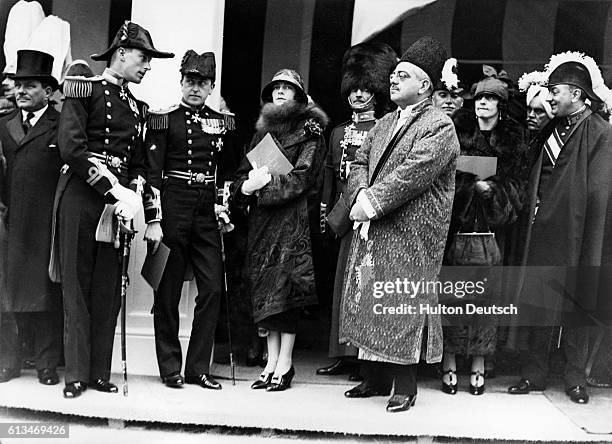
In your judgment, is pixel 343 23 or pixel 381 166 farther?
pixel 343 23

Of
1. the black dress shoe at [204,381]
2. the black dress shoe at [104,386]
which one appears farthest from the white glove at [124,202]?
the black dress shoe at [204,381]

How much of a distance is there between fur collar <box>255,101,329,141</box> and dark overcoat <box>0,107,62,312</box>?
129 cm

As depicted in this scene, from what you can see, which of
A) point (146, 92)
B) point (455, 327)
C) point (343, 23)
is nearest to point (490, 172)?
point (455, 327)

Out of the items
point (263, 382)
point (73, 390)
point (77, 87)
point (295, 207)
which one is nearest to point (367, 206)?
point (295, 207)

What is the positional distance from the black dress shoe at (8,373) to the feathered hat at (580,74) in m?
3.67

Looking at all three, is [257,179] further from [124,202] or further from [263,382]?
[263,382]

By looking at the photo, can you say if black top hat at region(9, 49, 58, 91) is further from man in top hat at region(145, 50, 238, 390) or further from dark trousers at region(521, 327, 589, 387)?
dark trousers at region(521, 327, 589, 387)

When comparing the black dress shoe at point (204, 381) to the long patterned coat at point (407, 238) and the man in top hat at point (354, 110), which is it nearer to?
the man in top hat at point (354, 110)

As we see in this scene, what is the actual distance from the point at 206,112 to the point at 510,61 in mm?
1921

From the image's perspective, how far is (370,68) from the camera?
5.50m

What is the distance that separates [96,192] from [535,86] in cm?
276

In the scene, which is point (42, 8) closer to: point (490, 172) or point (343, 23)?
point (343, 23)

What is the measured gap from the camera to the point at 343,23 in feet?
18.3

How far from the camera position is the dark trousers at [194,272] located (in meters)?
5.28
